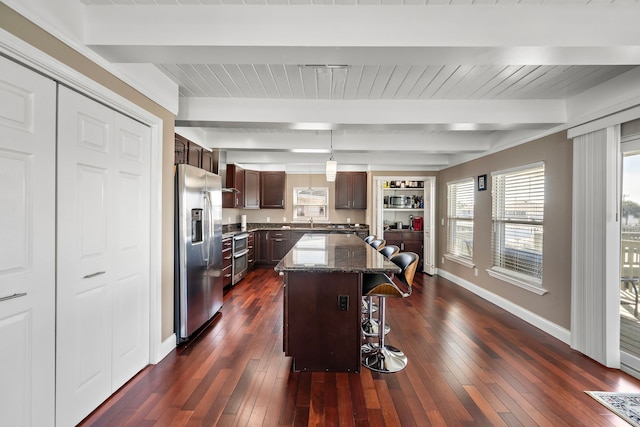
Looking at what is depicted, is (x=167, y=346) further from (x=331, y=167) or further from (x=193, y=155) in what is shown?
(x=331, y=167)

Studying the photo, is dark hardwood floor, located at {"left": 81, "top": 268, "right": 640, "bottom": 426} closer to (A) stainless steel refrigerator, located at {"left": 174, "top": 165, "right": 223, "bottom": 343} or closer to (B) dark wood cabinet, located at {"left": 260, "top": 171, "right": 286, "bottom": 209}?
(A) stainless steel refrigerator, located at {"left": 174, "top": 165, "right": 223, "bottom": 343}

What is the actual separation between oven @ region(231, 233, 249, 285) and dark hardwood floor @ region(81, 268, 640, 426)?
6.23 feet

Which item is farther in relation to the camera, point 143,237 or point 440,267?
point 440,267

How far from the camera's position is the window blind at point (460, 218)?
209 inches

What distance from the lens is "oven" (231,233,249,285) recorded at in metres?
5.21

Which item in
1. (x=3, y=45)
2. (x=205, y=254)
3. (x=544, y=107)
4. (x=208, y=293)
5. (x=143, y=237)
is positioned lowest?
(x=208, y=293)

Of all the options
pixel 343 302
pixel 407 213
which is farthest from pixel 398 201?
pixel 343 302

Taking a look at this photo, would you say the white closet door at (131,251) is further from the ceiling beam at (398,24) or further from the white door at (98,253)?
the ceiling beam at (398,24)

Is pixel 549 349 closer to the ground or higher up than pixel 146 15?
closer to the ground

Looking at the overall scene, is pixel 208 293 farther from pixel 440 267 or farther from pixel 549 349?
pixel 440 267

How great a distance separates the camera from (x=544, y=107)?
10.5ft

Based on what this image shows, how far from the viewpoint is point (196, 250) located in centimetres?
317

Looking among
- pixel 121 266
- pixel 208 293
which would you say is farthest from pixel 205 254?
pixel 121 266

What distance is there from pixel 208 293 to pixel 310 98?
2477 millimetres
